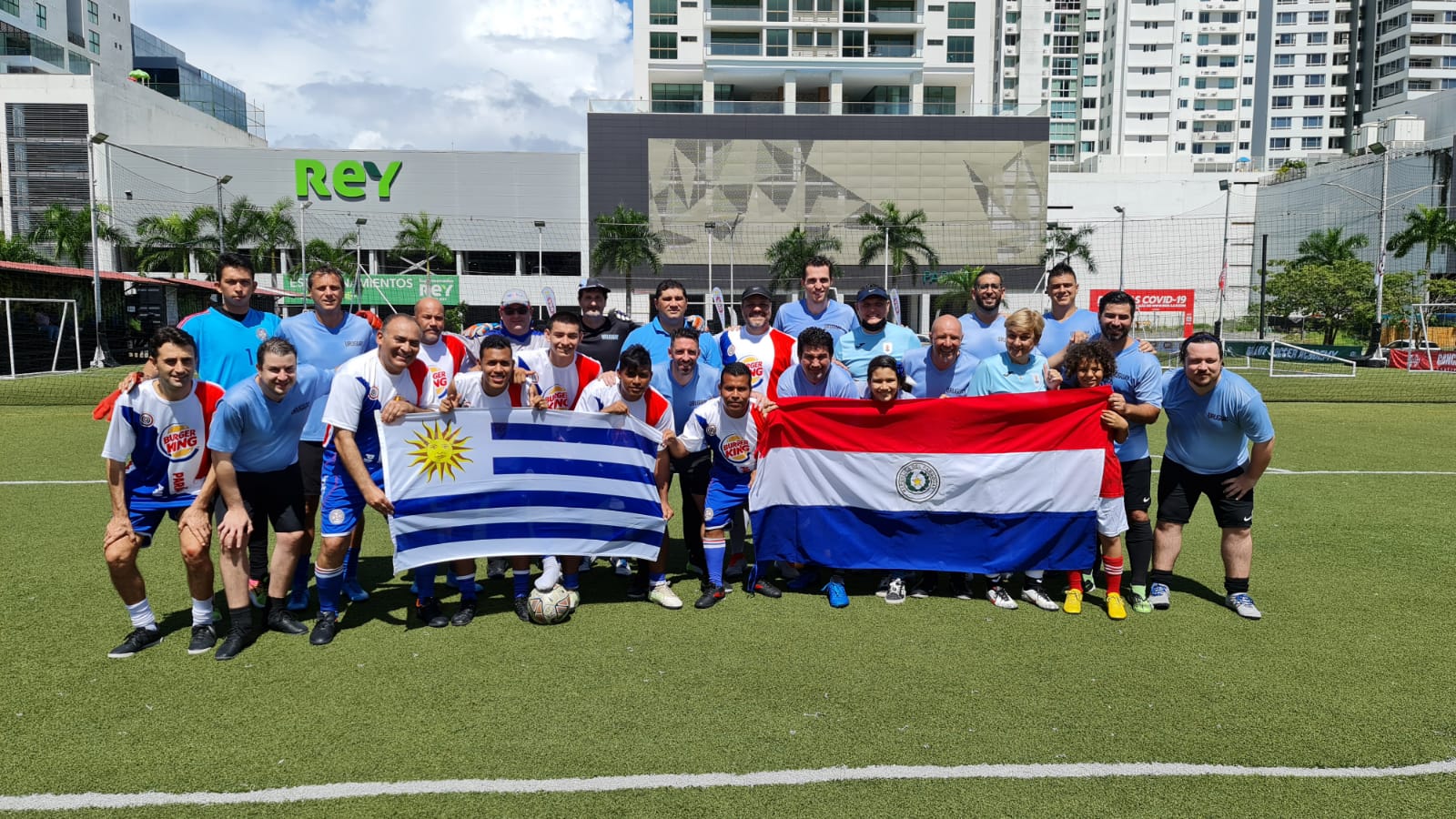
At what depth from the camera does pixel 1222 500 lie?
5.64 metres

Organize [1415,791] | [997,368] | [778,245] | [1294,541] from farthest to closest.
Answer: [778,245], [1294,541], [997,368], [1415,791]

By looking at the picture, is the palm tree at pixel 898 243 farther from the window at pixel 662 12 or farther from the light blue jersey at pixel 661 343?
the light blue jersey at pixel 661 343

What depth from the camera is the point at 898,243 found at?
171 feet

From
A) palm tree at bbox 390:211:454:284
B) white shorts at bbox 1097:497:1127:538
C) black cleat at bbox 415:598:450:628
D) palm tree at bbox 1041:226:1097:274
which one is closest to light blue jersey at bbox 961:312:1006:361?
white shorts at bbox 1097:497:1127:538

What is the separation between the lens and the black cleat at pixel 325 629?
5074mm

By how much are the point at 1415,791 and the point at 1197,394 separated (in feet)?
8.62

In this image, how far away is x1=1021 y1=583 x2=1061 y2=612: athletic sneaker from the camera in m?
5.75

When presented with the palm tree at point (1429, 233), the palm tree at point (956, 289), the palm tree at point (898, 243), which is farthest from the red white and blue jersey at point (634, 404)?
the palm tree at point (1429, 233)

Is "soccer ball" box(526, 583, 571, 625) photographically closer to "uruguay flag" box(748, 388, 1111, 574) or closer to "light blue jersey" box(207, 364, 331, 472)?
"uruguay flag" box(748, 388, 1111, 574)

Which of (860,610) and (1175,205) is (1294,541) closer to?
(860,610)

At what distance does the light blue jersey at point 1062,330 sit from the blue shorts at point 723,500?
7.64ft

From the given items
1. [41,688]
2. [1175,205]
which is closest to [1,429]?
[41,688]

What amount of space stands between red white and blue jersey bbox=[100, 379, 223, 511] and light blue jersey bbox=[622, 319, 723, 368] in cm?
283

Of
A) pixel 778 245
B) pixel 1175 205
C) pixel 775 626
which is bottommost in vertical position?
pixel 775 626
